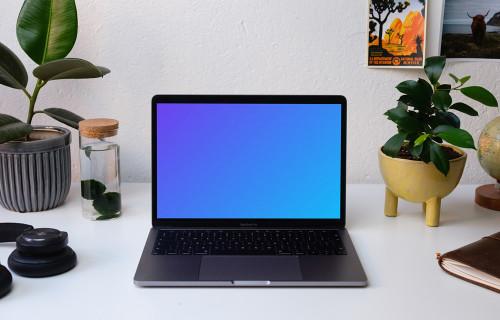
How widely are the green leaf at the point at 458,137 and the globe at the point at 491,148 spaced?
0.74 feet

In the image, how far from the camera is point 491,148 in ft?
4.00

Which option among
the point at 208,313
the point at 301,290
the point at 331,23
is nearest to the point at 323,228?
the point at 301,290

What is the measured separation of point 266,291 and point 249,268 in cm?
6

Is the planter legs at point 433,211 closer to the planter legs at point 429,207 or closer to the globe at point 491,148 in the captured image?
the planter legs at point 429,207

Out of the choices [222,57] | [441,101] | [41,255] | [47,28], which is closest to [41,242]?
[41,255]

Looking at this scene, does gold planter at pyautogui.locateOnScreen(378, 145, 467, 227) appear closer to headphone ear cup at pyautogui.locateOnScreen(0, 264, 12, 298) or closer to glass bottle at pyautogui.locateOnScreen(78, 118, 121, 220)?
glass bottle at pyautogui.locateOnScreen(78, 118, 121, 220)

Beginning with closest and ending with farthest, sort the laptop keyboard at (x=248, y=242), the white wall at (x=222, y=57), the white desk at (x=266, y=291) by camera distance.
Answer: the white desk at (x=266, y=291) < the laptop keyboard at (x=248, y=242) < the white wall at (x=222, y=57)

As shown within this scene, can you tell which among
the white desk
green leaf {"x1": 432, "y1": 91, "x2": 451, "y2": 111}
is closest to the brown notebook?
the white desk

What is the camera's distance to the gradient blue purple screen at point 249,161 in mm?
1104

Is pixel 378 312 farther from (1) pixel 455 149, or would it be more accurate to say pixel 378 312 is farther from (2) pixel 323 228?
(1) pixel 455 149

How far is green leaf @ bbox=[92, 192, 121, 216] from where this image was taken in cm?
116

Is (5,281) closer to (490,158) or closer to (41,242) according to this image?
(41,242)

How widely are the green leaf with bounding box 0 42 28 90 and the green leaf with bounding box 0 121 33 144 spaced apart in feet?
0.33

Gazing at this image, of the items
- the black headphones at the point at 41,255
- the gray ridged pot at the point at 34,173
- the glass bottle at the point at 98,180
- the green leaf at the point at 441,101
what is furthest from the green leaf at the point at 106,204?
the green leaf at the point at 441,101
